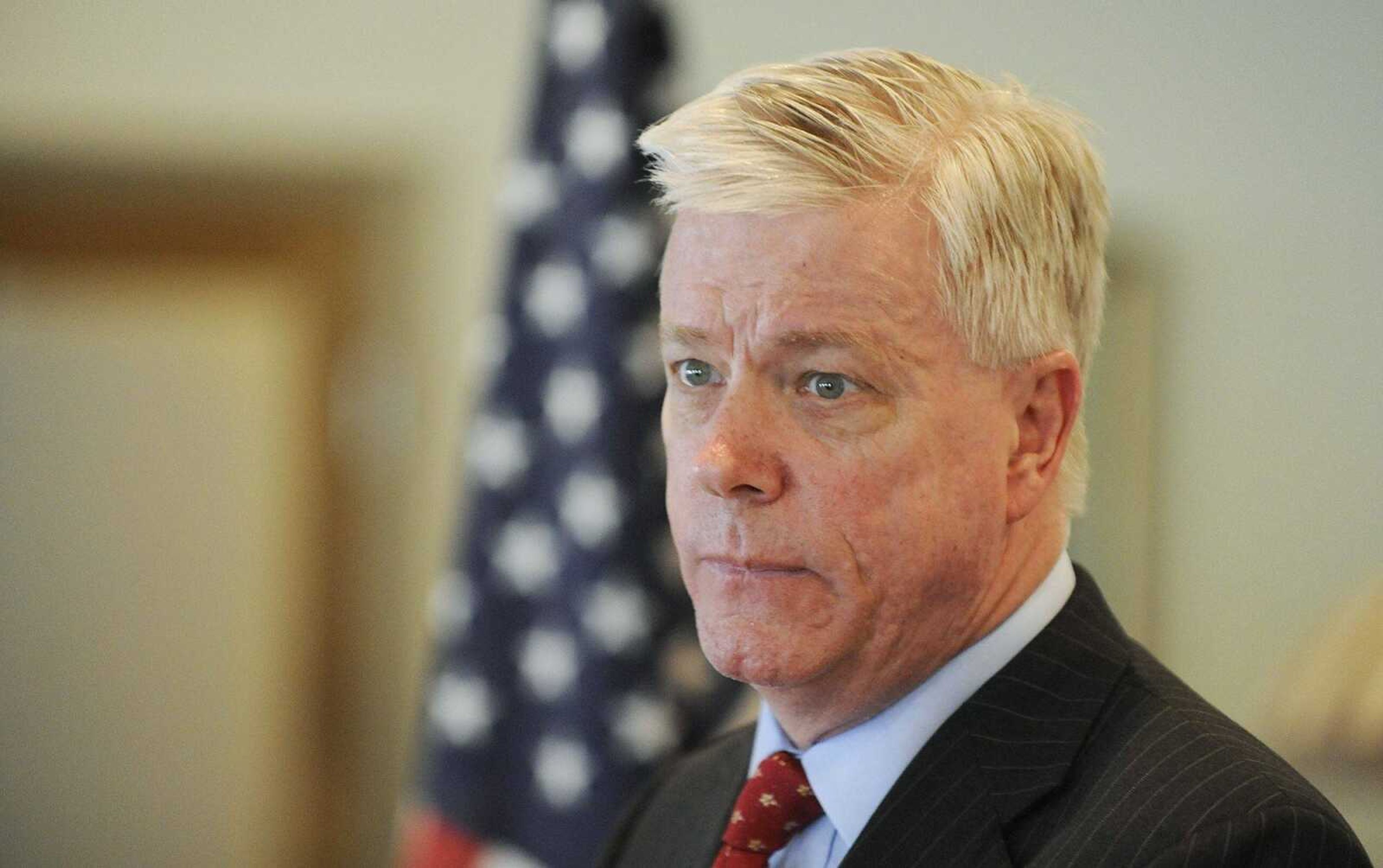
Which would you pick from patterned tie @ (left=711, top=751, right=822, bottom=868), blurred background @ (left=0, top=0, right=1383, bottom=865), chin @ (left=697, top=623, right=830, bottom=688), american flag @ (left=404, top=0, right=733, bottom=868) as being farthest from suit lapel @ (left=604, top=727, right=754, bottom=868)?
blurred background @ (left=0, top=0, right=1383, bottom=865)

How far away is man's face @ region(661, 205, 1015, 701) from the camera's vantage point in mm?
1356

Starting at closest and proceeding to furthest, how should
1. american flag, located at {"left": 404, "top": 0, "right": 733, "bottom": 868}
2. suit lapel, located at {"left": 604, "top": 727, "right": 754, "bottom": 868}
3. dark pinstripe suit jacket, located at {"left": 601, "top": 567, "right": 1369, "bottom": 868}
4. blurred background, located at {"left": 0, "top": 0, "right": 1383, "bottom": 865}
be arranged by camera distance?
dark pinstripe suit jacket, located at {"left": 601, "top": 567, "right": 1369, "bottom": 868}
suit lapel, located at {"left": 604, "top": 727, "right": 754, "bottom": 868}
american flag, located at {"left": 404, "top": 0, "right": 733, "bottom": 868}
blurred background, located at {"left": 0, "top": 0, "right": 1383, "bottom": 865}

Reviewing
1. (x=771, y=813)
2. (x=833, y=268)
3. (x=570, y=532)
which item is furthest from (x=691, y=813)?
(x=570, y=532)

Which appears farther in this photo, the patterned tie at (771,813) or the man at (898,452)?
the patterned tie at (771,813)

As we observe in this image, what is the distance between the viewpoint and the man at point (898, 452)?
1.35m

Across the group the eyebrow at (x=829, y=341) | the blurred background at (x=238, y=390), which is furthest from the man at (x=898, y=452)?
the blurred background at (x=238, y=390)

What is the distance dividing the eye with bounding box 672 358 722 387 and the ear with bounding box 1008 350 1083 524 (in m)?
0.29

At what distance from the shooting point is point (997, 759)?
4.49ft

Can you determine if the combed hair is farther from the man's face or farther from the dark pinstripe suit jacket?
the dark pinstripe suit jacket

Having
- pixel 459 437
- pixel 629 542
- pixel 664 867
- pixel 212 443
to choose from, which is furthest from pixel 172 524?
pixel 664 867

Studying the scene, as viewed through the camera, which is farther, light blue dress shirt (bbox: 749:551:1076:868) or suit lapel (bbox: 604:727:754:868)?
suit lapel (bbox: 604:727:754:868)

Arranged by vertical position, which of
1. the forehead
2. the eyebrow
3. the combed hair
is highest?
the combed hair

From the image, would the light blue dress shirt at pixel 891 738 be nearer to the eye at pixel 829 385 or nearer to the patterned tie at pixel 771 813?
the patterned tie at pixel 771 813

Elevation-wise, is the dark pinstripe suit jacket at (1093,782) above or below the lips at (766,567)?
below
